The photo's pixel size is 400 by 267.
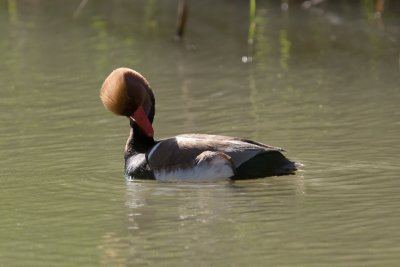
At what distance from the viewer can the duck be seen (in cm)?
885

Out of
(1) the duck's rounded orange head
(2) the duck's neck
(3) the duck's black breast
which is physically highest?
(1) the duck's rounded orange head

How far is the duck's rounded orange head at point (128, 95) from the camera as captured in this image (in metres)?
9.63

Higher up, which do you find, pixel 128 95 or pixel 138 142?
pixel 128 95

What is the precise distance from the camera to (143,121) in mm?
9672

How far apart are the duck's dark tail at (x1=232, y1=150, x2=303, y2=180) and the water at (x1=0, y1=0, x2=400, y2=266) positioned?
9 cm

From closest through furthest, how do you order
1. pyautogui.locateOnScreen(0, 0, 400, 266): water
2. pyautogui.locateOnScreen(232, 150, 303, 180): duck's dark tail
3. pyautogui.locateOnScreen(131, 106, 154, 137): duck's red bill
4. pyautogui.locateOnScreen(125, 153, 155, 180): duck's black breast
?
pyautogui.locateOnScreen(0, 0, 400, 266): water, pyautogui.locateOnScreen(232, 150, 303, 180): duck's dark tail, pyautogui.locateOnScreen(125, 153, 155, 180): duck's black breast, pyautogui.locateOnScreen(131, 106, 154, 137): duck's red bill

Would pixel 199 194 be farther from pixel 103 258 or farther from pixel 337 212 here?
pixel 103 258

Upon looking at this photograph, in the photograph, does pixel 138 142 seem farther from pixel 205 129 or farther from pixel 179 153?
pixel 205 129

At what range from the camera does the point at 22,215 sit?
815cm

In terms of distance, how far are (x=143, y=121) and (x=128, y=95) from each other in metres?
0.23

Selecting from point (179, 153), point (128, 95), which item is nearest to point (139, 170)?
point (179, 153)

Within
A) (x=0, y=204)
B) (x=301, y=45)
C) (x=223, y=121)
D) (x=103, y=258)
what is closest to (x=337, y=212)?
(x=103, y=258)

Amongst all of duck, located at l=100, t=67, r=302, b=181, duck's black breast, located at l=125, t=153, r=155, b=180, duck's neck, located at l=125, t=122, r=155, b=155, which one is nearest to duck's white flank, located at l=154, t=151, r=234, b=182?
duck, located at l=100, t=67, r=302, b=181

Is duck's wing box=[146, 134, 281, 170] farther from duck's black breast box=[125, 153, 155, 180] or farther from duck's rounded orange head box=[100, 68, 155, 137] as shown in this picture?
duck's rounded orange head box=[100, 68, 155, 137]
